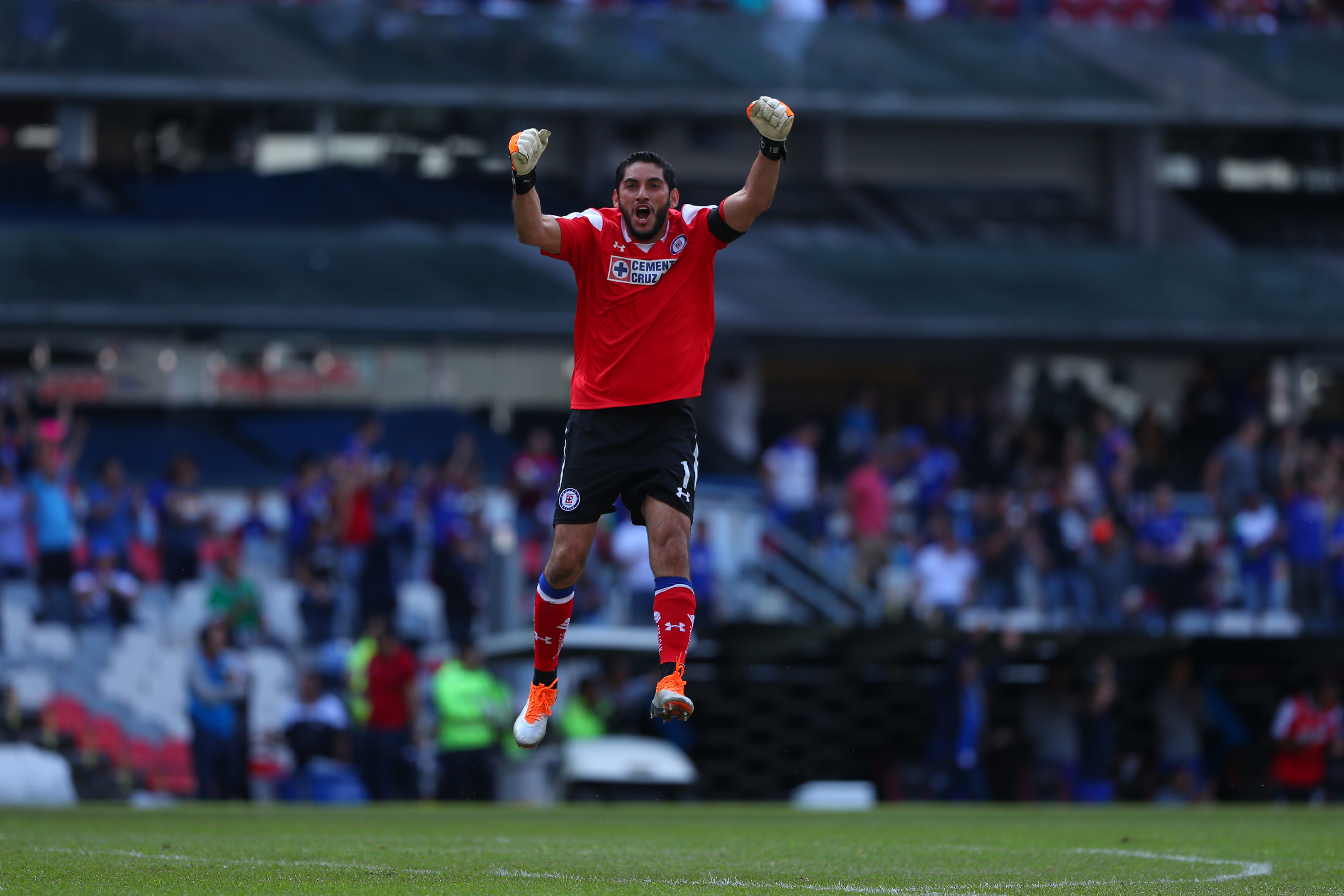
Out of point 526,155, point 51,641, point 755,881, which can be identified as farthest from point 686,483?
point 51,641

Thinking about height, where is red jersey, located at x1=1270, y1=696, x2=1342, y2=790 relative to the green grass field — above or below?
above

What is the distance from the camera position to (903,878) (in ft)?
21.5

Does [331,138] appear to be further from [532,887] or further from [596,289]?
[532,887]

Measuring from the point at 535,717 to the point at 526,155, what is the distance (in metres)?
2.41

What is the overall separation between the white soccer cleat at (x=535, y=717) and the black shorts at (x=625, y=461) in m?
0.84

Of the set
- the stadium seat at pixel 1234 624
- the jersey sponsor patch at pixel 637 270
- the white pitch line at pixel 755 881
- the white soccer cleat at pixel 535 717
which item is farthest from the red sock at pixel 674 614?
the stadium seat at pixel 1234 624

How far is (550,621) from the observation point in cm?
843

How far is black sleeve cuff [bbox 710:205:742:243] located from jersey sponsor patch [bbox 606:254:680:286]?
22 centimetres

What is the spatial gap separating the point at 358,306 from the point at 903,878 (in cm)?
1990

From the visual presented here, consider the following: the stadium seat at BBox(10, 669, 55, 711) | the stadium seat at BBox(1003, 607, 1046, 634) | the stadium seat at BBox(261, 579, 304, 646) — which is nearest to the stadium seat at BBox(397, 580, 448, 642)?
the stadium seat at BBox(261, 579, 304, 646)

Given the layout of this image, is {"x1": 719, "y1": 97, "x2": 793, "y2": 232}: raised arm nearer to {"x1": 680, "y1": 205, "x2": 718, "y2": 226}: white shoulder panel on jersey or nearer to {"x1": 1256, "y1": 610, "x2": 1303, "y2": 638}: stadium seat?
{"x1": 680, "y1": 205, "x2": 718, "y2": 226}: white shoulder panel on jersey

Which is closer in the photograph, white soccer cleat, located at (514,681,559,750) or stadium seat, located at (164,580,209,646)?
white soccer cleat, located at (514,681,559,750)

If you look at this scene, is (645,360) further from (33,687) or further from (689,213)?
(33,687)

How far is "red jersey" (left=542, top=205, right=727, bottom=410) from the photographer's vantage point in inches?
317
